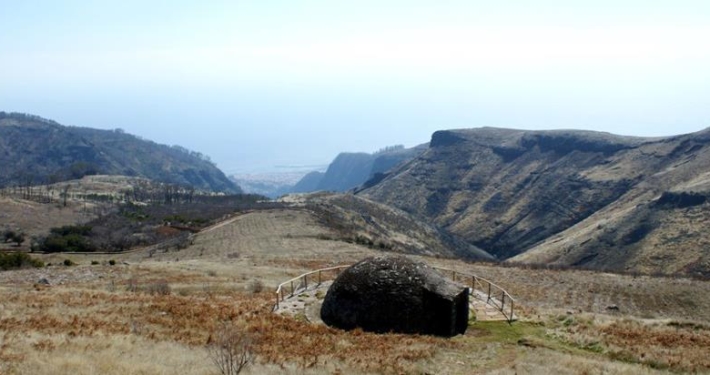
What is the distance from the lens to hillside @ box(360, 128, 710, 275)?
8775cm

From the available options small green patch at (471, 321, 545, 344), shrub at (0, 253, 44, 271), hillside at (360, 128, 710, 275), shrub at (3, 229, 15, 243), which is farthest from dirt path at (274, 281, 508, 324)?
hillside at (360, 128, 710, 275)

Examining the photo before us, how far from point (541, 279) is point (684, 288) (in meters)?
9.52

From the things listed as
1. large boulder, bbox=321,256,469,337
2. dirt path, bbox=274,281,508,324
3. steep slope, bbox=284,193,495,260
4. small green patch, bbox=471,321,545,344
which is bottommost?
steep slope, bbox=284,193,495,260

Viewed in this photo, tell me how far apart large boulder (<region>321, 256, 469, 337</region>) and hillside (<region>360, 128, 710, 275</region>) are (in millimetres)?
66426

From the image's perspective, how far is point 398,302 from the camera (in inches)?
762

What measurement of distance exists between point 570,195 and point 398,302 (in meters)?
128

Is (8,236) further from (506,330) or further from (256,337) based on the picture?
(506,330)

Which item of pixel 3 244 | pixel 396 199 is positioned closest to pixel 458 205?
pixel 396 199

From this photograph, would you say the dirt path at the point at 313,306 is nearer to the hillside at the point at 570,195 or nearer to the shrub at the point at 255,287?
the shrub at the point at 255,287

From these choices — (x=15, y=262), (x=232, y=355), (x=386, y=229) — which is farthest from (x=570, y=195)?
(x=232, y=355)

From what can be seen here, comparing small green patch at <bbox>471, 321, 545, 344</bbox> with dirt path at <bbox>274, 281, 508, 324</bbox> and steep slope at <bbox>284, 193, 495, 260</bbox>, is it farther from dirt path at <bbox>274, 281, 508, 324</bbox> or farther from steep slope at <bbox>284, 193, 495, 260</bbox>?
steep slope at <bbox>284, 193, 495, 260</bbox>

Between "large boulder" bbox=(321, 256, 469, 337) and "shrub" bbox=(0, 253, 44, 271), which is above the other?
"large boulder" bbox=(321, 256, 469, 337)

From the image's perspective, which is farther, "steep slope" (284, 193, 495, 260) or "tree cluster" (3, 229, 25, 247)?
"steep slope" (284, 193, 495, 260)

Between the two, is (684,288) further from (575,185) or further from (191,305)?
(575,185)
